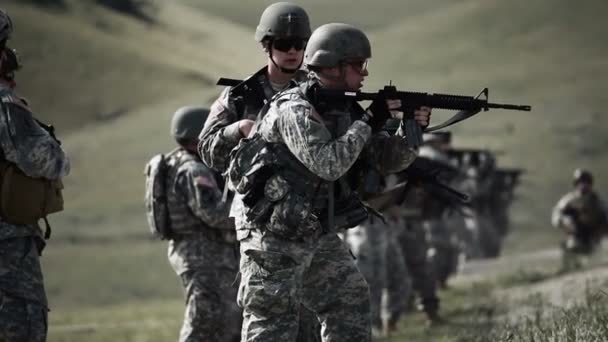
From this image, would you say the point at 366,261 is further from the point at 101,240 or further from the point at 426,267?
the point at 101,240

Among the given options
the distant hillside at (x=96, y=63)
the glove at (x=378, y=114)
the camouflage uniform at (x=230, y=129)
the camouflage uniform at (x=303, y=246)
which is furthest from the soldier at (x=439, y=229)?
the distant hillside at (x=96, y=63)

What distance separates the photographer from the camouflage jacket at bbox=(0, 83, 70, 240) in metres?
7.11

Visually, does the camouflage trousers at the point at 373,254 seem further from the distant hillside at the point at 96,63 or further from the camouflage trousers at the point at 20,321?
the distant hillside at the point at 96,63

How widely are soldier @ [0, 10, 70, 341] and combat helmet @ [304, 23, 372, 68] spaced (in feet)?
5.09

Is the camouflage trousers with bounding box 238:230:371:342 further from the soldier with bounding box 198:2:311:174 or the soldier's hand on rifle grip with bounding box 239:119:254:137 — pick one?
the soldier with bounding box 198:2:311:174

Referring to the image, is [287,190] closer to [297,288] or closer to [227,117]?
[297,288]

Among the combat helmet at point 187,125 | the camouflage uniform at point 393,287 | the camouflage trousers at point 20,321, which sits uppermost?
the combat helmet at point 187,125

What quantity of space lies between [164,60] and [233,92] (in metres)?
95.1

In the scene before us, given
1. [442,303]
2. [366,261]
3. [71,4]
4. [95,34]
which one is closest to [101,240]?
[442,303]

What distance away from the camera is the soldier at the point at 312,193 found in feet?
22.4

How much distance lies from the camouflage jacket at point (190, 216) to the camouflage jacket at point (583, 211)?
1267 centimetres

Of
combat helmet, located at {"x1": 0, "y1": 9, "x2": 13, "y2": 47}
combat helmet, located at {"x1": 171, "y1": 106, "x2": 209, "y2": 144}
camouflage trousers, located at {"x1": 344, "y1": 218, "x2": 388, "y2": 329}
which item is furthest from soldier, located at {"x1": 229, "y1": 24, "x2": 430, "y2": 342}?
camouflage trousers, located at {"x1": 344, "y1": 218, "x2": 388, "y2": 329}

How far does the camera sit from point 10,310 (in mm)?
7086

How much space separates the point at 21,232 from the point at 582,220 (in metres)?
15.3
